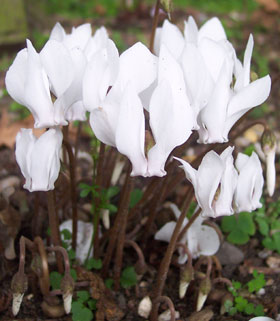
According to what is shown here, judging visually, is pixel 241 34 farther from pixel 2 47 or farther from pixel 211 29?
pixel 211 29

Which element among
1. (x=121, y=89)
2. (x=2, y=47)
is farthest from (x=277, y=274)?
(x=2, y=47)

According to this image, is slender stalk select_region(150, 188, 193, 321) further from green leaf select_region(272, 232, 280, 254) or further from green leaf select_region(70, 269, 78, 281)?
green leaf select_region(272, 232, 280, 254)

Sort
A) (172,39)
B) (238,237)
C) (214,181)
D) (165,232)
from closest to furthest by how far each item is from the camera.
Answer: (214,181), (172,39), (165,232), (238,237)

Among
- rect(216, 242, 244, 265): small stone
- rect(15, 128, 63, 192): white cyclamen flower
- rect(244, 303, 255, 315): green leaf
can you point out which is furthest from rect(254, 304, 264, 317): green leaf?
rect(15, 128, 63, 192): white cyclamen flower

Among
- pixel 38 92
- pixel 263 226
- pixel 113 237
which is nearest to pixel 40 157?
pixel 38 92

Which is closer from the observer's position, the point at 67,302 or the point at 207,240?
the point at 67,302

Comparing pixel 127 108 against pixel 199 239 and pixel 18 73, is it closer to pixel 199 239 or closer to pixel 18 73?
pixel 18 73

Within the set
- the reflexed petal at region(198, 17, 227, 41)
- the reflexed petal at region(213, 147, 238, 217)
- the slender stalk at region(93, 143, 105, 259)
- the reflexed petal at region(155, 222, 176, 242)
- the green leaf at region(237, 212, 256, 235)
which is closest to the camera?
the reflexed petal at region(213, 147, 238, 217)
